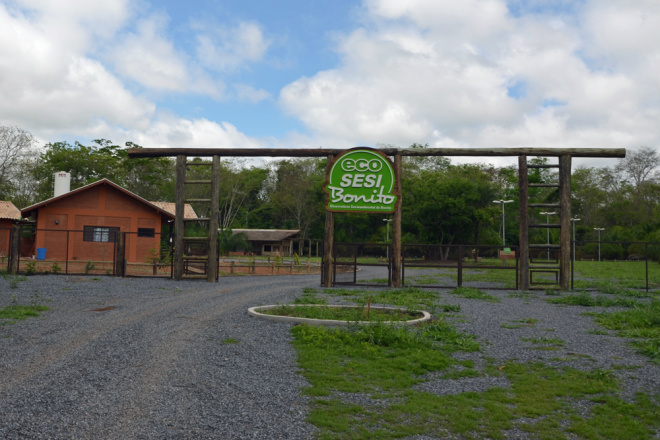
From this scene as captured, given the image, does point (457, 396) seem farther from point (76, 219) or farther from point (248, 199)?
point (248, 199)

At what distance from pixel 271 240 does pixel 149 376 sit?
2379 inches

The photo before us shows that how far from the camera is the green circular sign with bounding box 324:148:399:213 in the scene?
1875cm

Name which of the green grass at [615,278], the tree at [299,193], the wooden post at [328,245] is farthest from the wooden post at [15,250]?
the tree at [299,193]

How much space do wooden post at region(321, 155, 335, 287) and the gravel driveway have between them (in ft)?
22.7

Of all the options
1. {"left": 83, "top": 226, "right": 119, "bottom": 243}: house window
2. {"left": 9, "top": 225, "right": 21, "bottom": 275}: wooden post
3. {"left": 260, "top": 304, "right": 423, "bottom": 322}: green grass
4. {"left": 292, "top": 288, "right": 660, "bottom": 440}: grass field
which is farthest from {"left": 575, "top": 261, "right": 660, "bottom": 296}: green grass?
{"left": 83, "top": 226, "right": 119, "bottom": 243}: house window

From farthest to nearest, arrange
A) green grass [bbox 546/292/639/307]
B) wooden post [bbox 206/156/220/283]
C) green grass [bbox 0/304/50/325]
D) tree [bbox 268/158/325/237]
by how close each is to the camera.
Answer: tree [bbox 268/158/325/237] → wooden post [bbox 206/156/220/283] → green grass [bbox 546/292/639/307] → green grass [bbox 0/304/50/325]

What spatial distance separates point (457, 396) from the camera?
6.04 meters

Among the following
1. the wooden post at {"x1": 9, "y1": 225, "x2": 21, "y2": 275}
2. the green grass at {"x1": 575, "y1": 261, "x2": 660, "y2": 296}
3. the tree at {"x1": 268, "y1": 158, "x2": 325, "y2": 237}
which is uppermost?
the tree at {"x1": 268, "y1": 158, "x2": 325, "y2": 237}

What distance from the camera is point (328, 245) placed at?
19.1 m

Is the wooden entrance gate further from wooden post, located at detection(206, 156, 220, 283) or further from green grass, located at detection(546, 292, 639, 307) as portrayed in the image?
green grass, located at detection(546, 292, 639, 307)

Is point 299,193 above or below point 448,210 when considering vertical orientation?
above

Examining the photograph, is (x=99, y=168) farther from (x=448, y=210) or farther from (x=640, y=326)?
(x=640, y=326)

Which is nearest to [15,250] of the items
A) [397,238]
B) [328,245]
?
[328,245]

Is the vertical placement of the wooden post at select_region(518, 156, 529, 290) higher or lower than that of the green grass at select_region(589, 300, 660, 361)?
higher
